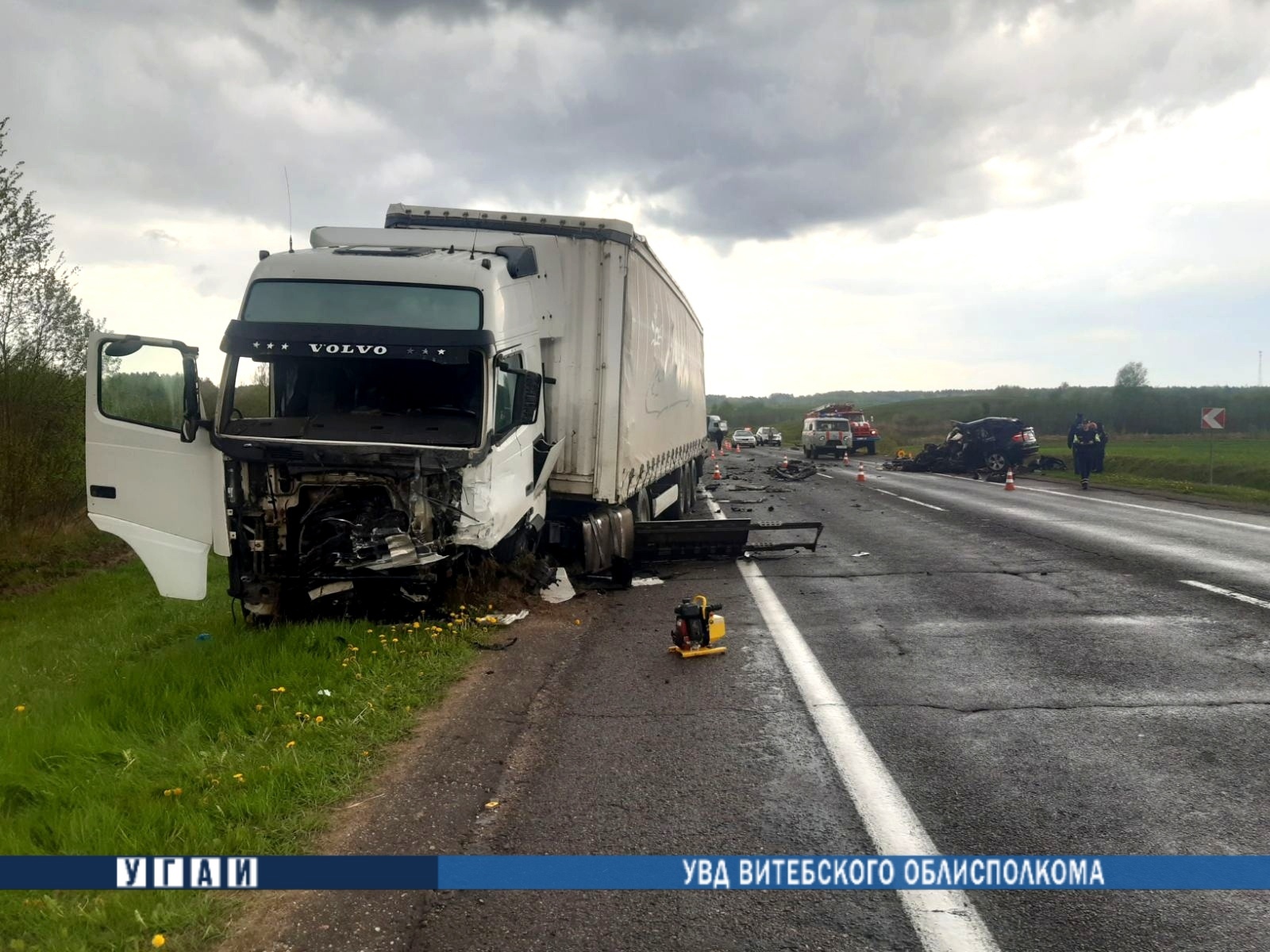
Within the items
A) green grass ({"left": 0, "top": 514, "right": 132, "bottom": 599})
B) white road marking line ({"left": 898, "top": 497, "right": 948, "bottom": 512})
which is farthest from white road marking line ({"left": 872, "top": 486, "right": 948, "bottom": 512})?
green grass ({"left": 0, "top": 514, "right": 132, "bottom": 599})

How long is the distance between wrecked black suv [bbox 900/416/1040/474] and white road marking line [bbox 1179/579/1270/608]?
817 inches

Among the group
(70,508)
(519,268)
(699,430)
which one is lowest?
(70,508)

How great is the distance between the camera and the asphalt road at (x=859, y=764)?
3.31 m

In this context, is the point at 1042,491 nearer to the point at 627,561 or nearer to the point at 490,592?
the point at 627,561

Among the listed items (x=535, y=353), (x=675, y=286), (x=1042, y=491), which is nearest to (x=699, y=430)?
(x=675, y=286)

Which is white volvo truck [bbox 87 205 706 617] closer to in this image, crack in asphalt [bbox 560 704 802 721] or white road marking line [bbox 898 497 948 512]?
crack in asphalt [bbox 560 704 802 721]

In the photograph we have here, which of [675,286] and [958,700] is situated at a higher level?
[675,286]

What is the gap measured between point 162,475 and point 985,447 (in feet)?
92.0

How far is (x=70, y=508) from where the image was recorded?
17156 millimetres

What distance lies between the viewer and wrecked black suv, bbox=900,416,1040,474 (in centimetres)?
3005

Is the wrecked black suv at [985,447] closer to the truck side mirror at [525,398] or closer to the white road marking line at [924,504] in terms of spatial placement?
the white road marking line at [924,504]

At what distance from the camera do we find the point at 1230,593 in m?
8.95

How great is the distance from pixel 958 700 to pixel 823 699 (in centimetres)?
83

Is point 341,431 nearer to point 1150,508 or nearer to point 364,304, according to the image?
point 364,304
